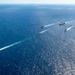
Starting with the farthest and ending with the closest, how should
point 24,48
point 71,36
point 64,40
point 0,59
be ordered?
point 71,36, point 64,40, point 24,48, point 0,59

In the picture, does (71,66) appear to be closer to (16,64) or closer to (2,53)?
(16,64)

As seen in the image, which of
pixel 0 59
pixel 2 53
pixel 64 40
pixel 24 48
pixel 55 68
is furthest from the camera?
pixel 64 40

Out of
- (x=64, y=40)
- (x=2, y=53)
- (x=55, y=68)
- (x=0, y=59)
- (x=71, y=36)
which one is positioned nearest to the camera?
(x=55, y=68)

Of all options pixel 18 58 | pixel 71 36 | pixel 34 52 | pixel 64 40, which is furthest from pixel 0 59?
pixel 71 36

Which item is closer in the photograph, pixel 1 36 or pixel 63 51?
pixel 63 51

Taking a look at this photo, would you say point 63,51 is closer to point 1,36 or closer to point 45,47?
point 45,47

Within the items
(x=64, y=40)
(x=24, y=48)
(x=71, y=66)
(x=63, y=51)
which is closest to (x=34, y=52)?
(x=24, y=48)

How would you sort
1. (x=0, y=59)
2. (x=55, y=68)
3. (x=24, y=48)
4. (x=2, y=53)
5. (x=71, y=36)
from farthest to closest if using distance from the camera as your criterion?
(x=71, y=36) < (x=24, y=48) < (x=2, y=53) < (x=0, y=59) < (x=55, y=68)

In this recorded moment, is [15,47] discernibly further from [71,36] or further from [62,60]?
[71,36]

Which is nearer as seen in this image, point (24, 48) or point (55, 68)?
point (55, 68)
